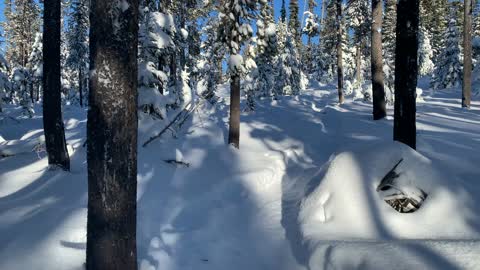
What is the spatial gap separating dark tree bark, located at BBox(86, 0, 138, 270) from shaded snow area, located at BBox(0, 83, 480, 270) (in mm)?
1295

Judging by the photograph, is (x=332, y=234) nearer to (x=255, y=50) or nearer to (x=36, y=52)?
(x=255, y=50)

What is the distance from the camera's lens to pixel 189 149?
11.8m

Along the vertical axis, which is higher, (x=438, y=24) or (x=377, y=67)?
(x=438, y=24)

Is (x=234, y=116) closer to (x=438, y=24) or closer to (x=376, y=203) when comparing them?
(x=376, y=203)

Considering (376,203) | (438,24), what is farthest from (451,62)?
(376,203)

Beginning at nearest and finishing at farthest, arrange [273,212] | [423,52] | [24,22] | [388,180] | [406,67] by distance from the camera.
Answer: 1. [388,180]
2. [406,67]
3. [273,212]
4. [24,22]
5. [423,52]

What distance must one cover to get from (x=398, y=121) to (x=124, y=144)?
558 centimetres

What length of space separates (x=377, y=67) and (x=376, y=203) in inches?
373

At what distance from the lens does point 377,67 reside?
14.1 m

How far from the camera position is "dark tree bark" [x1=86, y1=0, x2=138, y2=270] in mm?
3523

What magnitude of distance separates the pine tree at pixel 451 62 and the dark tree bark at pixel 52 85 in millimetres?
37982

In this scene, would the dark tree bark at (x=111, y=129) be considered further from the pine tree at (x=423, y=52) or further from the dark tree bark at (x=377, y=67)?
the pine tree at (x=423, y=52)

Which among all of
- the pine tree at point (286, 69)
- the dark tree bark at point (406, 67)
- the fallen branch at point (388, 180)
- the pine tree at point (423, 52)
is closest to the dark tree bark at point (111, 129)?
the fallen branch at point (388, 180)

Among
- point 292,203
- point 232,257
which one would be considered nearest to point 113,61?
point 232,257
